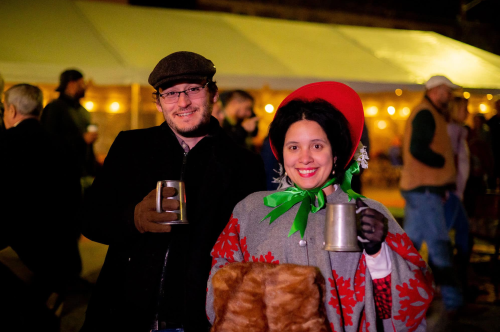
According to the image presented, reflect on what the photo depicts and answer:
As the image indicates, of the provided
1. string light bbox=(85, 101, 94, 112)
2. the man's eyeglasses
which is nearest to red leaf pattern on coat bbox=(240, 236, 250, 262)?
the man's eyeglasses

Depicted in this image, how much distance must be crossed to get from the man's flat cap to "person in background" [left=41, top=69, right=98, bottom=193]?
3397mm

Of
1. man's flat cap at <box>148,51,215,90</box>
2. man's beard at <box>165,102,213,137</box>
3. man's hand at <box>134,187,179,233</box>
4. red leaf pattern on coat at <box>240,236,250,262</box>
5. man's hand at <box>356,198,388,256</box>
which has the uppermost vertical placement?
man's flat cap at <box>148,51,215,90</box>

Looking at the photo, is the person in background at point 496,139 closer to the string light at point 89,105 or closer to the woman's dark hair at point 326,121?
the woman's dark hair at point 326,121

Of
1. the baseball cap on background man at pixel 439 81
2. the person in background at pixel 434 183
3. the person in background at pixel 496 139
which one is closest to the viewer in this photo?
the person in background at pixel 434 183

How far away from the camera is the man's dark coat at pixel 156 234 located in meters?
2.10

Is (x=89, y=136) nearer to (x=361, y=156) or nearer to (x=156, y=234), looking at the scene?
(x=156, y=234)

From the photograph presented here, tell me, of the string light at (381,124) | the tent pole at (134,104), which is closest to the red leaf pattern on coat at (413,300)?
the tent pole at (134,104)

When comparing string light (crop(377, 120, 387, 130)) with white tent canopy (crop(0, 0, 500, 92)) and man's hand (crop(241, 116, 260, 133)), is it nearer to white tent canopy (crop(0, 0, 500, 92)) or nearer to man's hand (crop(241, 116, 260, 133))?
white tent canopy (crop(0, 0, 500, 92))

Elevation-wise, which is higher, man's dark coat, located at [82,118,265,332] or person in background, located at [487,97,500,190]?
person in background, located at [487,97,500,190]

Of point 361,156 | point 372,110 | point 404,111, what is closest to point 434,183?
point 361,156

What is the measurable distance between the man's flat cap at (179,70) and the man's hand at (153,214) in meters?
0.60

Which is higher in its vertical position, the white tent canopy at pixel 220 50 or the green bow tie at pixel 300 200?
the white tent canopy at pixel 220 50

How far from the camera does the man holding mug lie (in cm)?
210

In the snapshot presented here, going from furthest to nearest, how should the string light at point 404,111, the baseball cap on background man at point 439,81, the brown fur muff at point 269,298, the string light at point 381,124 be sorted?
the string light at point 381,124 → the string light at point 404,111 → the baseball cap on background man at point 439,81 → the brown fur muff at point 269,298
